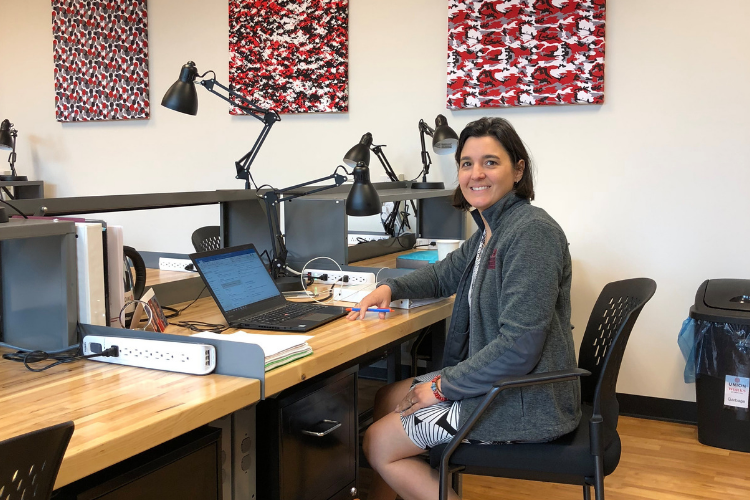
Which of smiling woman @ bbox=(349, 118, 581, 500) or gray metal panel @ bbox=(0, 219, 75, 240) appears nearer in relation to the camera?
gray metal panel @ bbox=(0, 219, 75, 240)

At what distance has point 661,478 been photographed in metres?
2.74

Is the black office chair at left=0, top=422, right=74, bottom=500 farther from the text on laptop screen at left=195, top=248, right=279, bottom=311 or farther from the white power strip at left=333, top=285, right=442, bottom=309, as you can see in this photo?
the white power strip at left=333, top=285, right=442, bottom=309

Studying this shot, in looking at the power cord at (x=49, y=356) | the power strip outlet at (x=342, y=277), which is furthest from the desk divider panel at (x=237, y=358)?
the power strip outlet at (x=342, y=277)

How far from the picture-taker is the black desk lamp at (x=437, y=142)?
345cm

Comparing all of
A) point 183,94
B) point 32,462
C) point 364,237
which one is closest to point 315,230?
point 183,94

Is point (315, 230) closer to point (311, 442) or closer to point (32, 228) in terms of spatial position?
point (311, 442)

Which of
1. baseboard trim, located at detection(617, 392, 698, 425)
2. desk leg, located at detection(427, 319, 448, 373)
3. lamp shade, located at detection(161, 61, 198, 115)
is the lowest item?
baseboard trim, located at detection(617, 392, 698, 425)

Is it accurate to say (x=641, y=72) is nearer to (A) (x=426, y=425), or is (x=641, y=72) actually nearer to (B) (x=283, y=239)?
(B) (x=283, y=239)

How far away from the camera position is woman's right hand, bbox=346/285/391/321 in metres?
2.11

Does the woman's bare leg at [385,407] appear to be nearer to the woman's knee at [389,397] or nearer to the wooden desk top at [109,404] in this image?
the woman's knee at [389,397]

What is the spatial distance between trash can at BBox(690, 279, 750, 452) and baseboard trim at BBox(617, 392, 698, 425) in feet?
0.89

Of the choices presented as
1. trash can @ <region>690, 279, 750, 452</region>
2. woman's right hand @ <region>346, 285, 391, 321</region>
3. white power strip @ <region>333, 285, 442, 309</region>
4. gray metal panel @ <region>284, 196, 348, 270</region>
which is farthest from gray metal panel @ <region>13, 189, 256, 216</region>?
trash can @ <region>690, 279, 750, 452</region>

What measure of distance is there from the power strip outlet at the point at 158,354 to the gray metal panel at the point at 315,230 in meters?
1.20

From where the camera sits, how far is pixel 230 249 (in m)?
2.15
